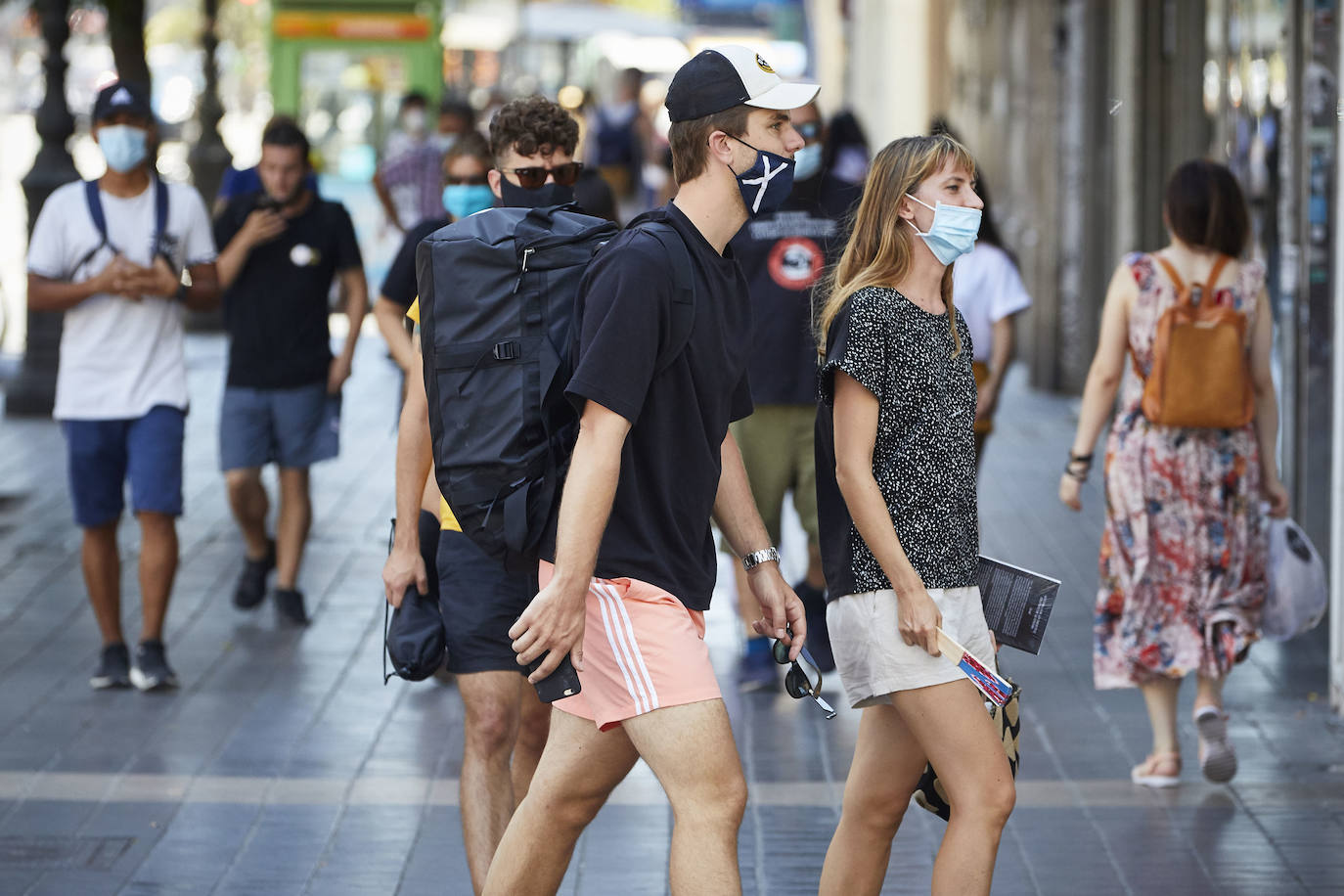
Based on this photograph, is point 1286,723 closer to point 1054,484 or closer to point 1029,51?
point 1054,484

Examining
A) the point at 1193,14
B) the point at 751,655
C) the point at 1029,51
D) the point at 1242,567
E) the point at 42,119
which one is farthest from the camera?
the point at 1029,51

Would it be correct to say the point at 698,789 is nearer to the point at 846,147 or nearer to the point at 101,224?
the point at 101,224

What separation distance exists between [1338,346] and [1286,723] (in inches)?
50.1

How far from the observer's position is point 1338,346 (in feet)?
21.4

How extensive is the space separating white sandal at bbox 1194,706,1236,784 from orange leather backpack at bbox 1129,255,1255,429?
0.85 metres

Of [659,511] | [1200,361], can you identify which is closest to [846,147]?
[1200,361]

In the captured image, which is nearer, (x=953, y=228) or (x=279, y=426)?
(x=953, y=228)

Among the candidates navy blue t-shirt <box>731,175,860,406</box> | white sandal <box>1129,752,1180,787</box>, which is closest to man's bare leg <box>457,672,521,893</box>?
white sandal <box>1129,752,1180,787</box>

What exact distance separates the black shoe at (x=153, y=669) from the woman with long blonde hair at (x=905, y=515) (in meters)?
3.49

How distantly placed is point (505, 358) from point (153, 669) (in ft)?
12.6

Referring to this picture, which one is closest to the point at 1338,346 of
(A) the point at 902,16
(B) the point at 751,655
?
(B) the point at 751,655

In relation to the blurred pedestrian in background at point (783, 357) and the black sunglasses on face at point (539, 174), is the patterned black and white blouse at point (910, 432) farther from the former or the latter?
the blurred pedestrian in background at point (783, 357)

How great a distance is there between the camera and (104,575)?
22.7 ft

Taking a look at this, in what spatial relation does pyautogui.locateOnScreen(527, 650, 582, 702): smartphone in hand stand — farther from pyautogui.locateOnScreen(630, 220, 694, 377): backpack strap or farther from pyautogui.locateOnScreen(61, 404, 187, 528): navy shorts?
pyautogui.locateOnScreen(61, 404, 187, 528): navy shorts
